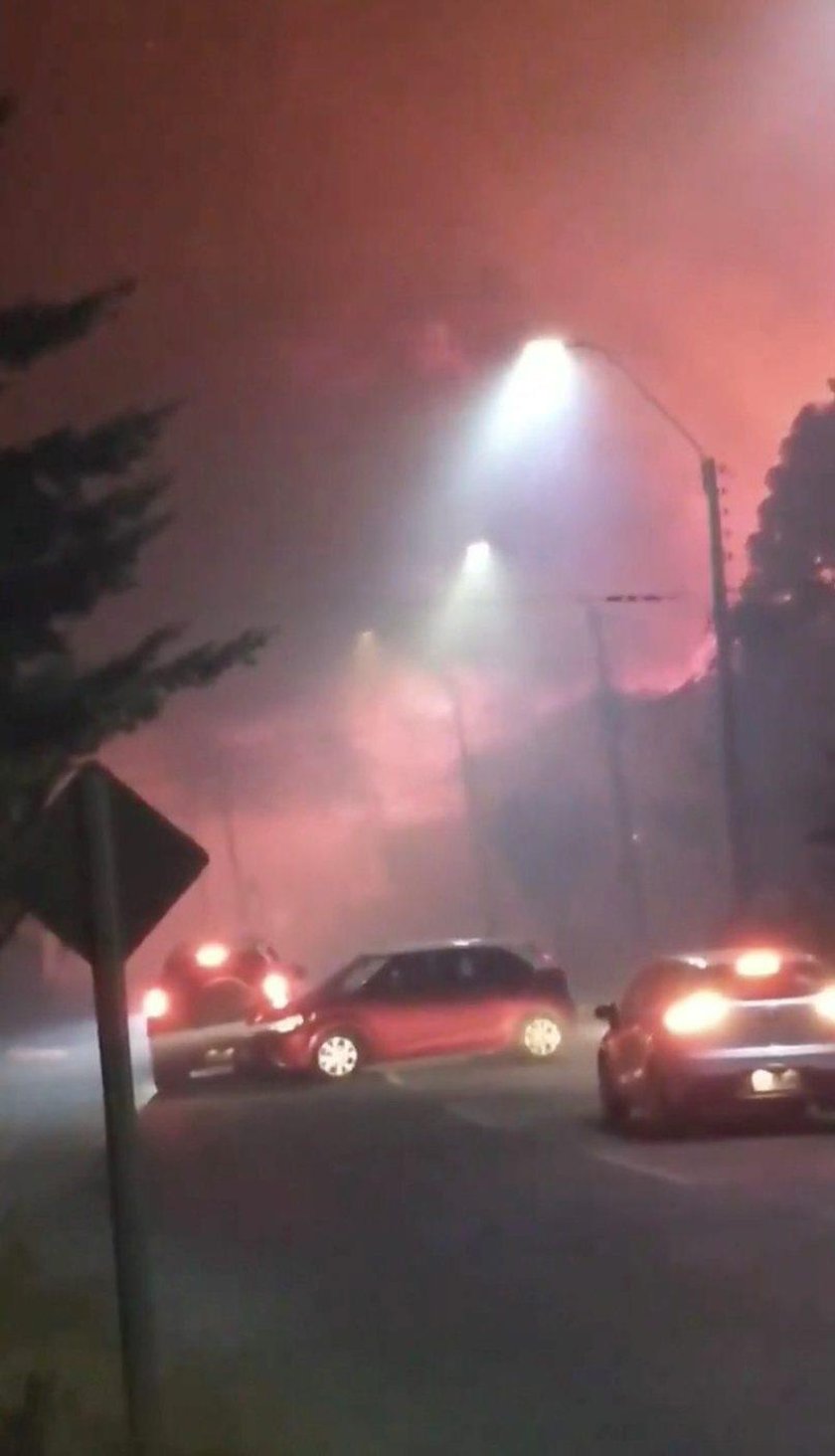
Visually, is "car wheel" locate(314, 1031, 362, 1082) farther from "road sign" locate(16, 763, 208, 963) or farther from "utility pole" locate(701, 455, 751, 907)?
"road sign" locate(16, 763, 208, 963)

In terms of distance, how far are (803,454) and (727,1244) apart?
101 feet

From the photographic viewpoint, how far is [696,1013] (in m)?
19.4

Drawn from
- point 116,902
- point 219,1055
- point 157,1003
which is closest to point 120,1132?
point 116,902

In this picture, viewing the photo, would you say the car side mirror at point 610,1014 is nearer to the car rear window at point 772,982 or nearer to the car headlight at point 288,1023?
the car rear window at point 772,982

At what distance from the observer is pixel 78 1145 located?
898 inches

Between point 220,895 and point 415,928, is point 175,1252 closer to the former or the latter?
point 415,928

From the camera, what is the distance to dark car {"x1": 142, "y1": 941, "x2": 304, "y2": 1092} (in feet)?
97.4

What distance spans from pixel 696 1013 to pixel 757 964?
76cm

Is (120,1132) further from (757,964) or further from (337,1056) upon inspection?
(337,1056)

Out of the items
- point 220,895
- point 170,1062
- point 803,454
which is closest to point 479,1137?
point 170,1062

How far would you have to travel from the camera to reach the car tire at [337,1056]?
2873 cm

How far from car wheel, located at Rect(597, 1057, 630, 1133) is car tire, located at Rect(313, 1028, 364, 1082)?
7.74 metres

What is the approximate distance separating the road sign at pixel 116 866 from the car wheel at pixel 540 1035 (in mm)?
22019

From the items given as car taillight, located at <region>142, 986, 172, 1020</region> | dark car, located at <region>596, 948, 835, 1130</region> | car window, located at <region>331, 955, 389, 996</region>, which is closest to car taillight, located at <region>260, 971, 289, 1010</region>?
car taillight, located at <region>142, 986, 172, 1020</region>
